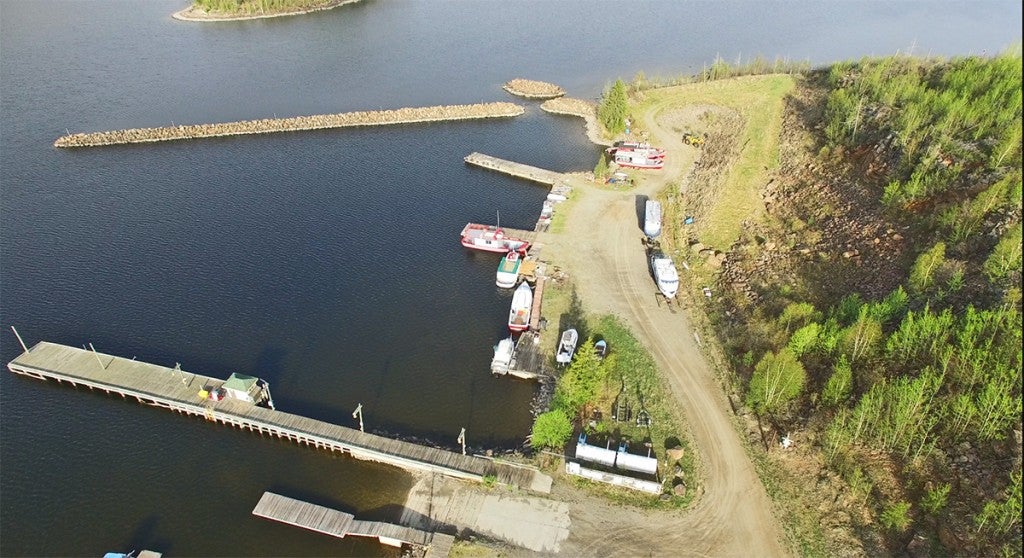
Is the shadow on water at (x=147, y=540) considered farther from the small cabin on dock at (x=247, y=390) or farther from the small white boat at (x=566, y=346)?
the small white boat at (x=566, y=346)

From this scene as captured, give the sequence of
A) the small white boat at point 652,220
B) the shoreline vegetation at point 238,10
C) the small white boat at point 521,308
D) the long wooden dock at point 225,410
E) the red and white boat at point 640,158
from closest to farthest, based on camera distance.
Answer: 1. the long wooden dock at point 225,410
2. the small white boat at point 521,308
3. the small white boat at point 652,220
4. the red and white boat at point 640,158
5. the shoreline vegetation at point 238,10

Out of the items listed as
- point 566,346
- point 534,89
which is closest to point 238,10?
point 534,89

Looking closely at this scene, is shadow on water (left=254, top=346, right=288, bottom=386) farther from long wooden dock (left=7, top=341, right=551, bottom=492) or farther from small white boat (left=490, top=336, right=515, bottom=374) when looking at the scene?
small white boat (left=490, top=336, right=515, bottom=374)

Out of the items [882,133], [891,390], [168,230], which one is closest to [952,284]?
[891,390]

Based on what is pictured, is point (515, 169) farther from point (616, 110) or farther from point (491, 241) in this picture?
point (616, 110)

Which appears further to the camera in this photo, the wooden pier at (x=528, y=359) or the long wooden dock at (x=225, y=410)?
the wooden pier at (x=528, y=359)

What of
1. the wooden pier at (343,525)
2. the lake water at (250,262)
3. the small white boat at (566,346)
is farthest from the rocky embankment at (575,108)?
the wooden pier at (343,525)

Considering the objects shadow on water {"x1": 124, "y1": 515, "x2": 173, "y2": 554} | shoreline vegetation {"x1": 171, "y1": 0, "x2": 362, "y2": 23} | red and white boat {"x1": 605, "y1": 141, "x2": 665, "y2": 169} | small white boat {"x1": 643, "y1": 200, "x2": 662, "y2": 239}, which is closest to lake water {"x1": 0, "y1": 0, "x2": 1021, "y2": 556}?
shadow on water {"x1": 124, "y1": 515, "x2": 173, "y2": 554}
